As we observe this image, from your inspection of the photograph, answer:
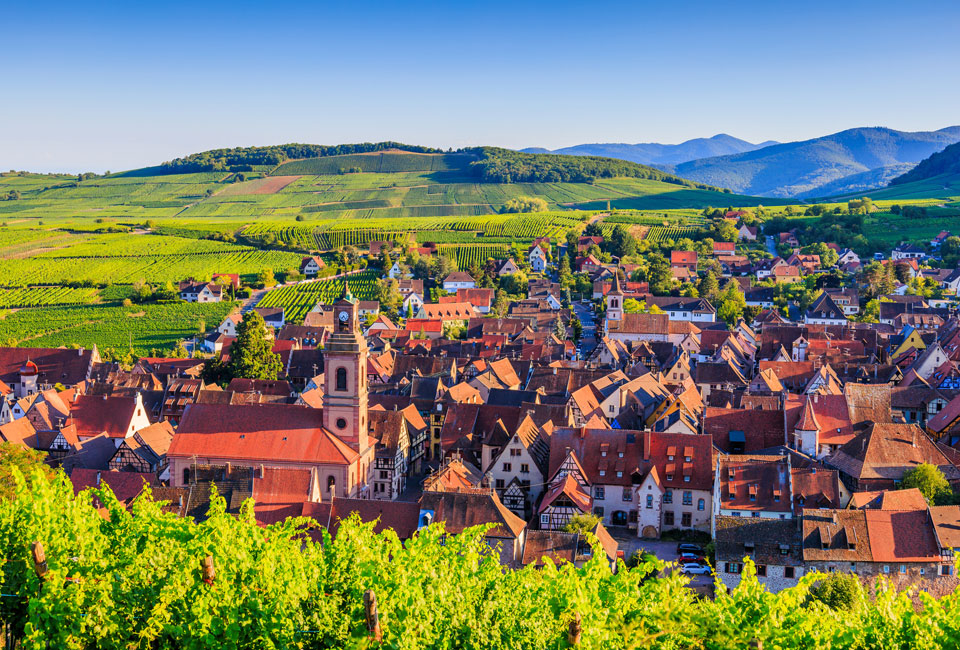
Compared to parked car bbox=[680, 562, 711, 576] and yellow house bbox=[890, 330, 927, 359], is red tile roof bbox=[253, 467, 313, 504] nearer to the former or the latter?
parked car bbox=[680, 562, 711, 576]

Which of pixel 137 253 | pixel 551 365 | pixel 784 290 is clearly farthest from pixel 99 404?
pixel 137 253

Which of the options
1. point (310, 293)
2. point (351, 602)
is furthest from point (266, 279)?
point (351, 602)

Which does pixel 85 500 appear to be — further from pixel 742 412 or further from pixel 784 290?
pixel 784 290

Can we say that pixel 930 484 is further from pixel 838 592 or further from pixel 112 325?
pixel 112 325

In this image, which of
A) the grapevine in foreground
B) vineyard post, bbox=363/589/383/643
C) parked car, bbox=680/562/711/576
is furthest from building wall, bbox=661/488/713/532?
vineyard post, bbox=363/589/383/643

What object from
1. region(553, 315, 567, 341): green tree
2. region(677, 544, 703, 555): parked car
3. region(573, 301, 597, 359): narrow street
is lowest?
region(573, 301, 597, 359): narrow street

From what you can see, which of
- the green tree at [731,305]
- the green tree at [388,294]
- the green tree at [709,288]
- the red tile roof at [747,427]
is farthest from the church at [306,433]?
the green tree at [709,288]

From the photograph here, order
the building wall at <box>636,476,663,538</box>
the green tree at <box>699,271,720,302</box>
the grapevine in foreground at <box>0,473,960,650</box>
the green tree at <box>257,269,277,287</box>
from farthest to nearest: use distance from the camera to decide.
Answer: the green tree at <box>257,269,277,287</box>
the green tree at <box>699,271,720,302</box>
the building wall at <box>636,476,663,538</box>
the grapevine in foreground at <box>0,473,960,650</box>

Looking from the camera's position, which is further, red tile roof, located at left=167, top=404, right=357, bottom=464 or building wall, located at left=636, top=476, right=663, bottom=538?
red tile roof, located at left=167, top=404, right=357, bottom=464
